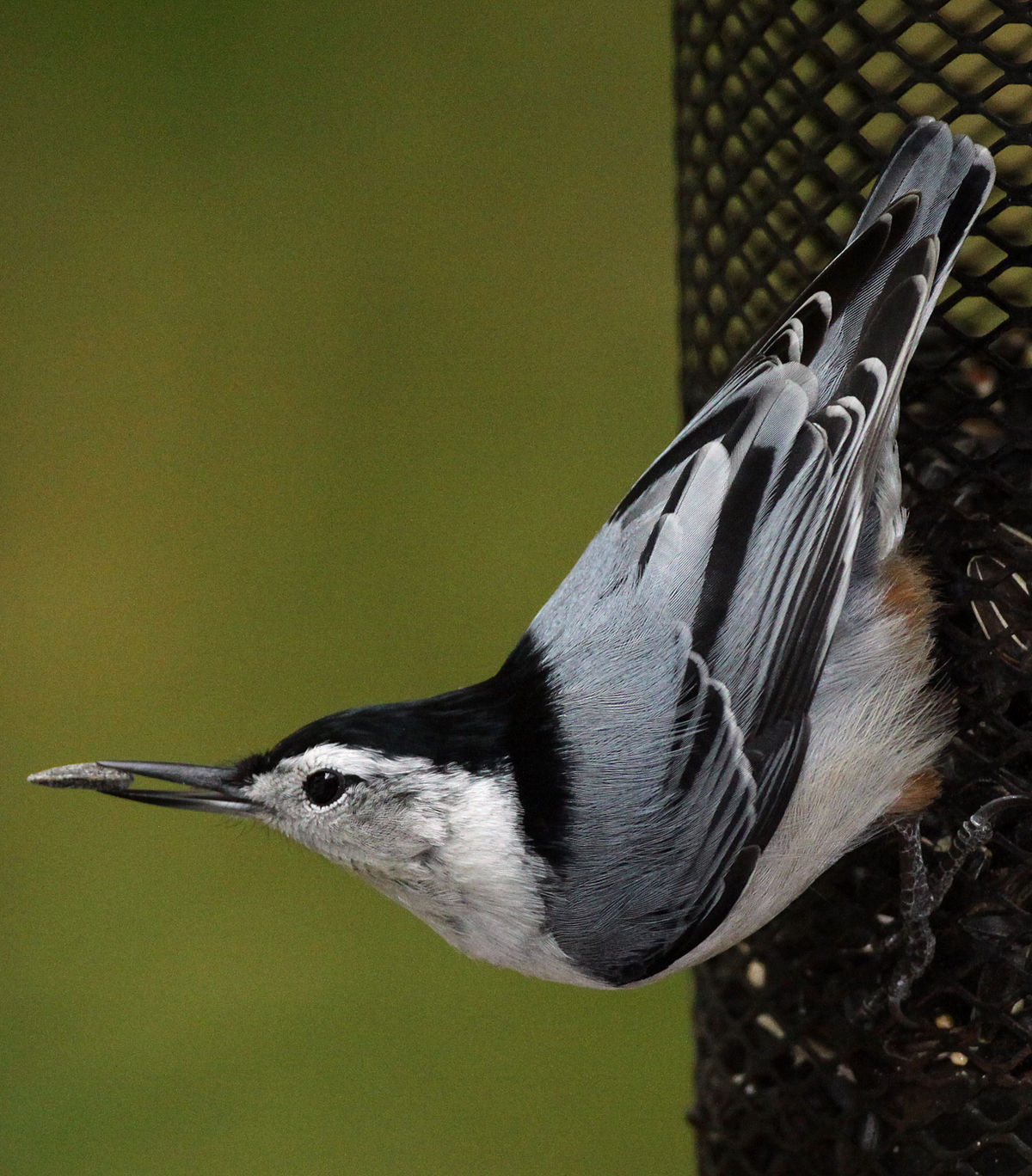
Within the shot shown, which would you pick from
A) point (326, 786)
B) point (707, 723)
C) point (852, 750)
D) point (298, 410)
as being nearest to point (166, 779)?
point (326, 786)

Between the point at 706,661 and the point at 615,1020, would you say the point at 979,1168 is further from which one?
the point at 615,1020

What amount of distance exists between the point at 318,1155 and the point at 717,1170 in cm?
114

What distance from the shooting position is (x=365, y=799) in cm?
117

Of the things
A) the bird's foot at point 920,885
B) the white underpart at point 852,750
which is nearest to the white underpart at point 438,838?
the white underpart at point 852,750

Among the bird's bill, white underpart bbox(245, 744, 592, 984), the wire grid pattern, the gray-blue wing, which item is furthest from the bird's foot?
the bird's bill

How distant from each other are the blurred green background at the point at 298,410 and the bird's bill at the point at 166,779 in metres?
1.31

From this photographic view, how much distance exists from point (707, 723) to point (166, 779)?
0.43 m

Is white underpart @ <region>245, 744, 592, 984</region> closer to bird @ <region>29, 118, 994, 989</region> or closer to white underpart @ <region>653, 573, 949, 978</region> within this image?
bird @ <region>29, 118, 994, 989</region>

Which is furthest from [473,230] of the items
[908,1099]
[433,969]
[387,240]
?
[908,1099]

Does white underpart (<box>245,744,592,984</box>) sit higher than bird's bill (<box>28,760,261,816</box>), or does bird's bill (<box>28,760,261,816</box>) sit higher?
bird's bill (<box>28,760,261,816</box>)

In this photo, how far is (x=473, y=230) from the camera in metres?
2.62

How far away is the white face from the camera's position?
3.79 ft

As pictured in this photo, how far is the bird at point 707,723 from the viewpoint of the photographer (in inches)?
45.5

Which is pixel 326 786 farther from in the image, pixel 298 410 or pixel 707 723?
pixel 298 410
